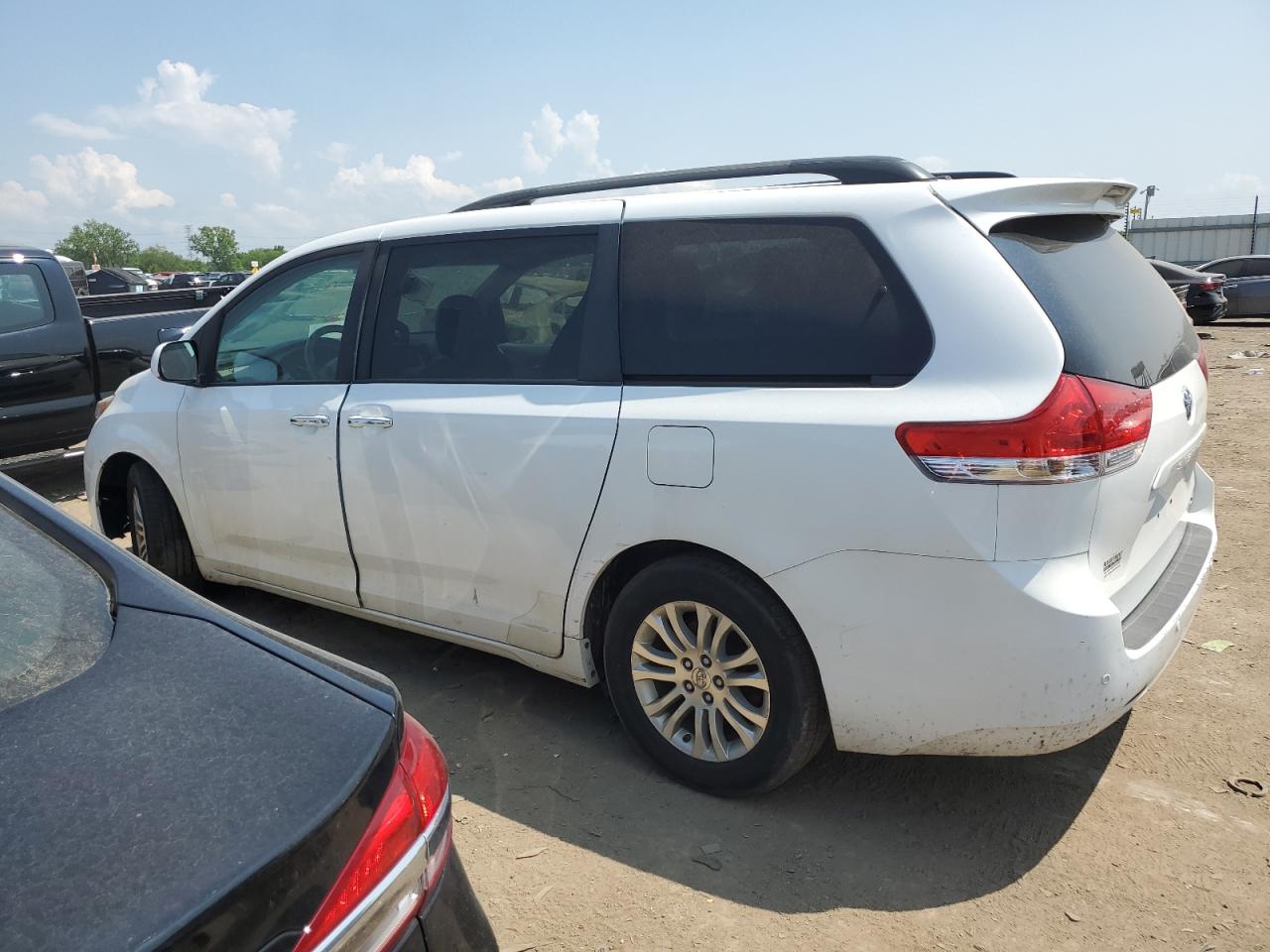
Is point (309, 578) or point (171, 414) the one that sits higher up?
point (171, 414)

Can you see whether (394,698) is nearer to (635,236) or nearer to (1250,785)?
(635,236)

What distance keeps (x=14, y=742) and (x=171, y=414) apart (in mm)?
3381

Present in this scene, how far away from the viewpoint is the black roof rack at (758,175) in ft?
9.59

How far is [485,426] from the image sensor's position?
3.35 meters

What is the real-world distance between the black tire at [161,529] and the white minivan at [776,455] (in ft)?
3.34

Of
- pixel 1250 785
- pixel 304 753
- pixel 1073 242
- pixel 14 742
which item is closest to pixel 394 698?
pixel 304 753

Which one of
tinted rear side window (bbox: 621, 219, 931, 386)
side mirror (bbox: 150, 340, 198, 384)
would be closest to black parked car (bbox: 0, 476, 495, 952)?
tinted rear side window (bbox: 621, 219, 931, 386)

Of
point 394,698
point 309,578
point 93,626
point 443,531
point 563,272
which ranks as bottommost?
point 309,578

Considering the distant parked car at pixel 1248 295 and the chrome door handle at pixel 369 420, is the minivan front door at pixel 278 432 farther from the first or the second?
the distant parked car at pixel 1248 295

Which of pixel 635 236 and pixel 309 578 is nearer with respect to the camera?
pixel 635 236

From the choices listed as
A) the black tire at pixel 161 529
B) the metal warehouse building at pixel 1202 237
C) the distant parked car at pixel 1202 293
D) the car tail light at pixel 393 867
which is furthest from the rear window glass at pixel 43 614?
the metal warehouse building at pixel 1202 237

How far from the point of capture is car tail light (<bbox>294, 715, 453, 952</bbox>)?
131 centimetres

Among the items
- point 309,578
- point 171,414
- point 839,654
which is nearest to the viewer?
point 839,654

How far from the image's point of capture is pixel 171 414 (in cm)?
451
